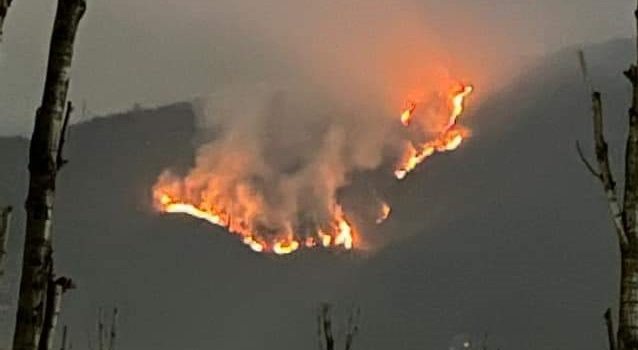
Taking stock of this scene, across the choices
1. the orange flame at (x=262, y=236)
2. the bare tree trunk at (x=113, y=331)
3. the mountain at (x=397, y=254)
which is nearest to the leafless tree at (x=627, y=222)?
the mountain at (x=397, y=254)

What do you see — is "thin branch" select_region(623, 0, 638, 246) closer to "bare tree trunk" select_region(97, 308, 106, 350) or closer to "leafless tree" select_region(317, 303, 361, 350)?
"leafless tree" select_region(317, 303, 361, 350)

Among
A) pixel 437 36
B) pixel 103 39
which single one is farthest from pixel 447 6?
Answer: pixel 103 39

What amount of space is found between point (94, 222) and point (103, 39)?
2475 millimetres

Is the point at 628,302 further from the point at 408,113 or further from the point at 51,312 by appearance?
the point at 408,113

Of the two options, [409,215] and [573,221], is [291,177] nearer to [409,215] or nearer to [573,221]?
[409,215]

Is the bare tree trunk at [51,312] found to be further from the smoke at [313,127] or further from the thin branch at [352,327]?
the thin branch at [352,327]

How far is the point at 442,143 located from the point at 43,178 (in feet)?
17.9

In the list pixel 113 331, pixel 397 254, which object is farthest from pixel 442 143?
pixel 113 331

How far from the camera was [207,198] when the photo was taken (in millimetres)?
7184

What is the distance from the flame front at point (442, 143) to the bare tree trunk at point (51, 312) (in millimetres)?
4894

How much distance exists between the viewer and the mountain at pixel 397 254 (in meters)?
6.62

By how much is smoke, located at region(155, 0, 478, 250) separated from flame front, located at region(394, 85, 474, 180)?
58mm

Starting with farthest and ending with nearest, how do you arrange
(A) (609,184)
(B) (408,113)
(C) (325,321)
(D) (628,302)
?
(C) (325,321) → (B) (408,113) → (A) (609,184) → (D) (628,302)

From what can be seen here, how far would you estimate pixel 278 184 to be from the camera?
Answer: 277 inches
